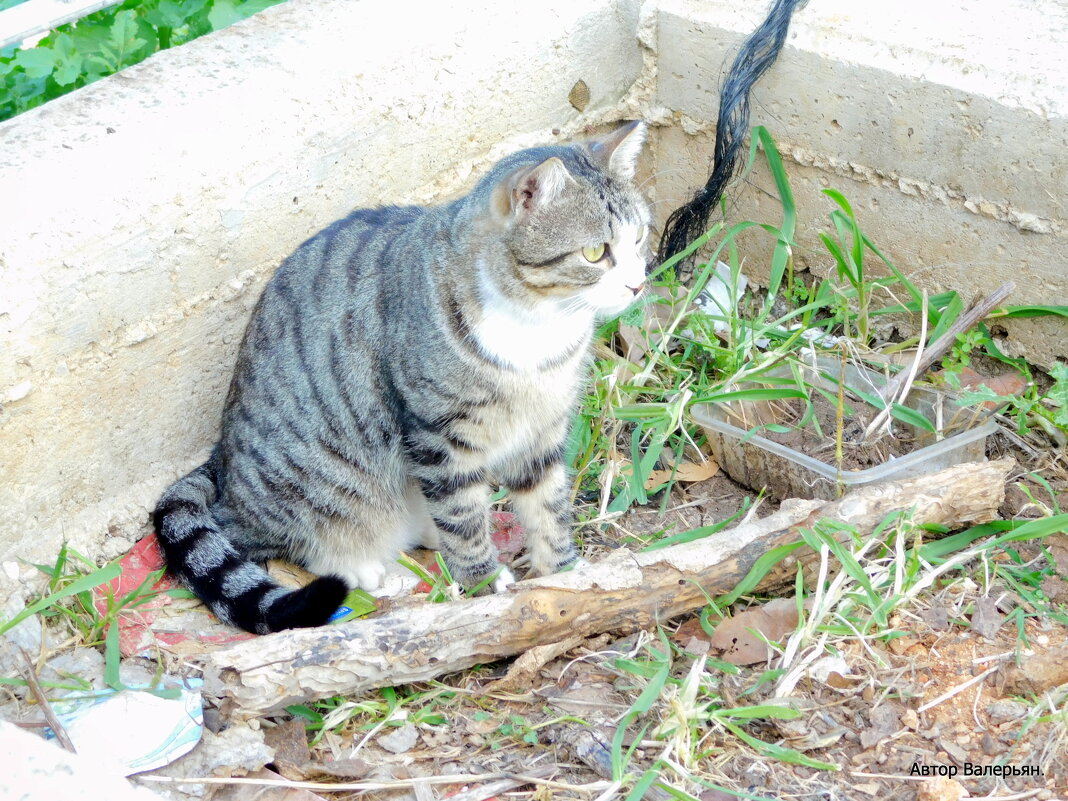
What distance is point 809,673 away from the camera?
2.47 metres

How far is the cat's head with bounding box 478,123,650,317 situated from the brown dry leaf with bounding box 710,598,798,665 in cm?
80

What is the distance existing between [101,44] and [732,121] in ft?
6.62

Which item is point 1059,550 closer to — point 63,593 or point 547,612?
point 547,612

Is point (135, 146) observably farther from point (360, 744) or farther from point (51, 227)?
point (360, 744)

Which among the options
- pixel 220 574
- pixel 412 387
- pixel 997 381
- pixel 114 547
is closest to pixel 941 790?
pixel 412 387

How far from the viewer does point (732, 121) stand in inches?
142

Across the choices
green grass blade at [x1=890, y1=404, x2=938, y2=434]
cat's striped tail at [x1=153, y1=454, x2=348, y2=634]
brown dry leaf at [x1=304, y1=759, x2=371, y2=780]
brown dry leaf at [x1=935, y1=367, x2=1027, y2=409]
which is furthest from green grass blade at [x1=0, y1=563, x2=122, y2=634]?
brown dry leaf at [x1=935, y1=367, x2=1027, y2=409]

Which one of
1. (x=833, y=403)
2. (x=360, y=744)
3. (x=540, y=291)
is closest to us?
(x=360, y=744)

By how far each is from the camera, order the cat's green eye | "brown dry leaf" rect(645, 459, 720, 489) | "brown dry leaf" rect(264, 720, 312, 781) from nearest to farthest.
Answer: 1. "brown dry leaf" rect(264, 720, 312, 781)
2. the cat's green eye
3. "brown dry leaf" rect(645, 459, 720, 489)

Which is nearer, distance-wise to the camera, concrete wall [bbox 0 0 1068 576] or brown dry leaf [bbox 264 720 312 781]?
brown dry leaf [bbox 264 720 312 781]

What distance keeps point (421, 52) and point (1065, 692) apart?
241 centimetres

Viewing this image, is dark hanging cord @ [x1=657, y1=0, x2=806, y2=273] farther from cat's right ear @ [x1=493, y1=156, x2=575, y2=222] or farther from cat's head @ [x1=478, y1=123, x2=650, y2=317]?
cat's right ear @ [x1=493, y1=156, x2=575, y2=222]

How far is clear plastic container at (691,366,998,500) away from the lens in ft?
9.68

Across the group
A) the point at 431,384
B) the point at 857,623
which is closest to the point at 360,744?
the point at 431,384
